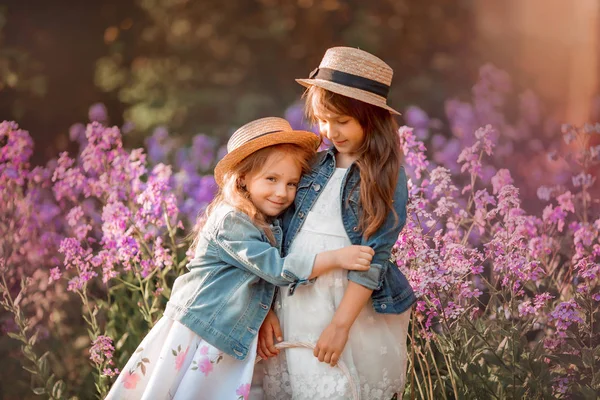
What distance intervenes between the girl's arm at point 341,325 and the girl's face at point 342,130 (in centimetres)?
46

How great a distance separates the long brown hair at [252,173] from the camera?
2664 mm

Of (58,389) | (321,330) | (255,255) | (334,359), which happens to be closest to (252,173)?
(255,255)

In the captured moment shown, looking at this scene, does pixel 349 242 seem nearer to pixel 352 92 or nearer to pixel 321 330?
pixel 321 330

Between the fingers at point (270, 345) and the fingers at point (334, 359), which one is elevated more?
the fingers at point (334, 359)

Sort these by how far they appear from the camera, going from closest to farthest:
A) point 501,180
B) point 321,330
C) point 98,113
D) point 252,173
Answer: point 321,330, point 252,173, point 501,180, point 98,113

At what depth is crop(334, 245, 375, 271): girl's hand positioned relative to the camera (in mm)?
2465

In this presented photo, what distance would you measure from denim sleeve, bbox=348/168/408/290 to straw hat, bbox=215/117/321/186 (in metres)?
0.37

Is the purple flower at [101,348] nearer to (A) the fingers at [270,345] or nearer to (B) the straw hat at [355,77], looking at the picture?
(A) the fingers at [270,345]

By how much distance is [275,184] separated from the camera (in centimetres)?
267

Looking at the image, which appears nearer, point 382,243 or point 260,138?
point 382,243

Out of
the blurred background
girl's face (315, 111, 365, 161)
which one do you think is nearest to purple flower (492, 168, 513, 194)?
the blurred background

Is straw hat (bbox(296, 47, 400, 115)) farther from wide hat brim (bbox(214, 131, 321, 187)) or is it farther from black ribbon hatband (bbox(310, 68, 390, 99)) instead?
wide hat brim (bbox(214, 131, 321, 187))

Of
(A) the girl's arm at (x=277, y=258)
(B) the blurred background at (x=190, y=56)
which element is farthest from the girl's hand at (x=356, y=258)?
(B) the blurred background at (x=190, y=56)

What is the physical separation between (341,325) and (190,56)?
217 centimetres
